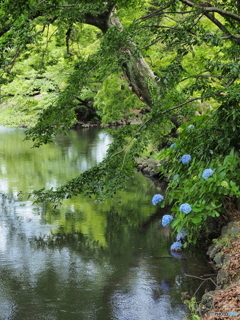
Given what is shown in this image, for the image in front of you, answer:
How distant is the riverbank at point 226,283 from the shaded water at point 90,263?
615 mm

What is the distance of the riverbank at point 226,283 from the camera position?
4.01 meters

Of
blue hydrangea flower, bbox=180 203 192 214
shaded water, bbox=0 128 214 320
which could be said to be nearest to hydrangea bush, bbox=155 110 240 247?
blue hydrangea flower, bbox=180 203 192 214

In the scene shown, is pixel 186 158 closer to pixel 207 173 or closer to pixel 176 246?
pixel 207 173

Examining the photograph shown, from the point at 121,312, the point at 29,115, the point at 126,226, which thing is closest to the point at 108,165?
the point at 121,312

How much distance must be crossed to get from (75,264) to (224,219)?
99.1 inches

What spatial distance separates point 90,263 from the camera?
7.38 meters

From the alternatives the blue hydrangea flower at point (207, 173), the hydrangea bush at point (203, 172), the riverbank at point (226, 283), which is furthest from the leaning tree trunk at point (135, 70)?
the blue hydrangea flower at point (207, 173)

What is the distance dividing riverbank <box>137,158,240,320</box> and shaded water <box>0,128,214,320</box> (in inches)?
24.2

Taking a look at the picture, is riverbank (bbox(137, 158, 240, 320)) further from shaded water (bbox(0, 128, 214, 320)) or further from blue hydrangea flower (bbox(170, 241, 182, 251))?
shaded water (bbox(0, 128, 214, 320))

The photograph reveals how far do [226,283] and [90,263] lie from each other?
2851 mm

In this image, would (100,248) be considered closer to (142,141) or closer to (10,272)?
(10,272)

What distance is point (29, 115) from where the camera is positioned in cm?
2280

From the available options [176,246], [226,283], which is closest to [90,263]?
[176,246]

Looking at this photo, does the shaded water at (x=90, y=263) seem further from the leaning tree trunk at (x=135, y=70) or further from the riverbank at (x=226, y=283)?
the leaning tree trunk at (x=135, y=70)
